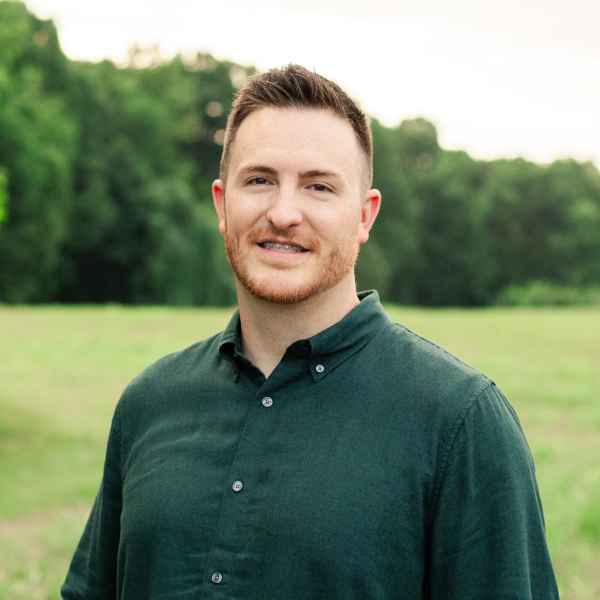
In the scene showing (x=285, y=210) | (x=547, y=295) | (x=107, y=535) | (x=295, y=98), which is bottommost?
(x=547, y=295)

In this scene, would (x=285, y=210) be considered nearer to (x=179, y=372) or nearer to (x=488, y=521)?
(x=179, y=372)

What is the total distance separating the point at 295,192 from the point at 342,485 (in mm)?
829

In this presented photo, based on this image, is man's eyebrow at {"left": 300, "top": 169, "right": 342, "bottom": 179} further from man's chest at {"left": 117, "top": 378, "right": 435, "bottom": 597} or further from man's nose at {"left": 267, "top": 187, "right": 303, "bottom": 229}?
man's chest at {"left": 117, "top": 378, "right": 435, "bottom": 597}

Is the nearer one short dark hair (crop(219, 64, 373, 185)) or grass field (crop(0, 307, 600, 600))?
short dark hair (crop(219, 64, 373, 185))

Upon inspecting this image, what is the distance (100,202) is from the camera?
35.2 m

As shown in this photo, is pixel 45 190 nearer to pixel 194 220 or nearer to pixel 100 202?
pixel 100 202

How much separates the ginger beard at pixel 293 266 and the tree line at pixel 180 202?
53.4 ft

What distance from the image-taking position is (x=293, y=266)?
2.03 meters

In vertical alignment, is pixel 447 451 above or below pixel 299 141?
below

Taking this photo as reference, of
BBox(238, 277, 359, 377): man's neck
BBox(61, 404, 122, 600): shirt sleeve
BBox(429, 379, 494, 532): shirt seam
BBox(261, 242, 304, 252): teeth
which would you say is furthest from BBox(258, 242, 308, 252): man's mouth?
BBox(61, 404, 122, 600): shirt sleeve

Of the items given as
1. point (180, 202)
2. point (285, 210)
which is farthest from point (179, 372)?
point (180, 202)

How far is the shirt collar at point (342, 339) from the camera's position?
197 centimetres

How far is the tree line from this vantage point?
3178 cm

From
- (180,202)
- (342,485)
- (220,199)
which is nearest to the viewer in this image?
(342,485)
